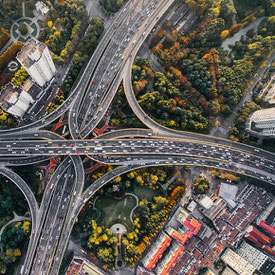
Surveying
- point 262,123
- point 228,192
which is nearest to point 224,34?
point 262,123

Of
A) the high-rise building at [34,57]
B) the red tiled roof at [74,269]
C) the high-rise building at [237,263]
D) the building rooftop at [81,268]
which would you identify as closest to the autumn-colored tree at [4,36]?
the high-rise building at [34,57]

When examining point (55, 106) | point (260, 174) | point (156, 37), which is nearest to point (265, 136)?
point (260, 174)

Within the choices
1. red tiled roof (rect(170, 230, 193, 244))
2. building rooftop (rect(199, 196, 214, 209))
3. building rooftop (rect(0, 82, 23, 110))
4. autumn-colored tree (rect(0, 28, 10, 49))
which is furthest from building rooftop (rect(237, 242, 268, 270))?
autumn-colored tree (rect(0, 28, 10, 49))

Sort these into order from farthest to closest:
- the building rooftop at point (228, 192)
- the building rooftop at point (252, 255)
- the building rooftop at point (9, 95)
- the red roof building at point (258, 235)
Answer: the building rooftop at point (228, 192) < the red roof building at point (258, 235) < the building rooftop at point (252, 255) < the building rooftop at point (9, 95)

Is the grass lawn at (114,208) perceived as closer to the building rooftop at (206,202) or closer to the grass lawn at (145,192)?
the grass lawn at (145,192)

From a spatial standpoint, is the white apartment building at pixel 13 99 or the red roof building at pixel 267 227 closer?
the white apartment building at pixel 13 99

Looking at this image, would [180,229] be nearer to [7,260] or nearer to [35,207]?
[35,207]

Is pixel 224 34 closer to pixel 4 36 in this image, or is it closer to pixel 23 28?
pixel 23 28

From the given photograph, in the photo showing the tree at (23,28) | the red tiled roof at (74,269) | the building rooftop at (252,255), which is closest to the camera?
the red tiled roof at (74,269)
